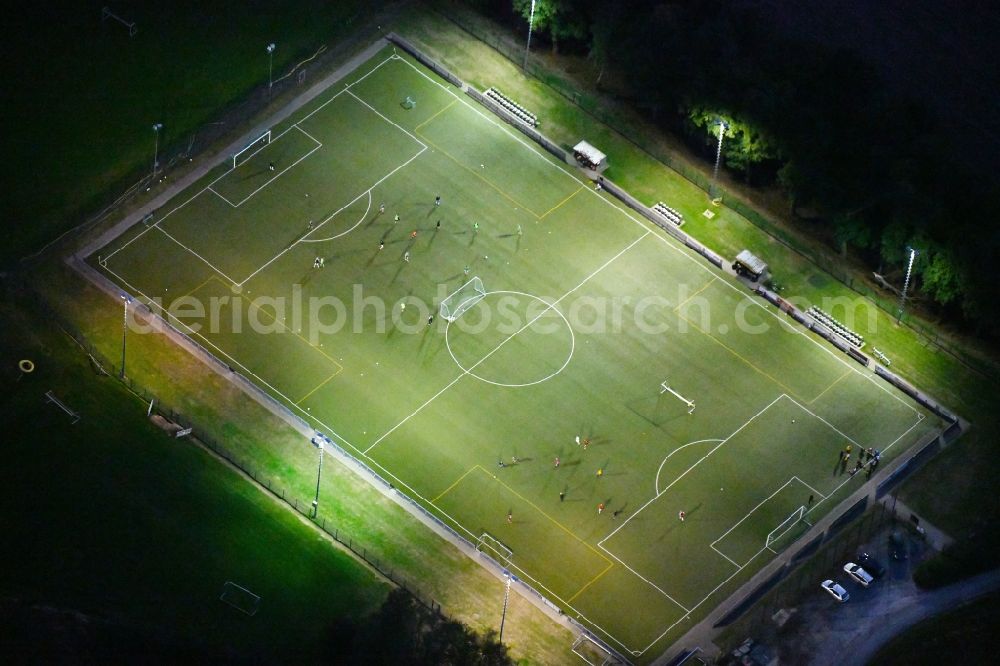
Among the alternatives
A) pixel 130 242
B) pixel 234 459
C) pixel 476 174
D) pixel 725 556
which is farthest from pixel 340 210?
pixel 725 556

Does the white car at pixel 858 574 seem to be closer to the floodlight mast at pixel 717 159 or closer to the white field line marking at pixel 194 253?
the floodlight mast at pixel 717 159

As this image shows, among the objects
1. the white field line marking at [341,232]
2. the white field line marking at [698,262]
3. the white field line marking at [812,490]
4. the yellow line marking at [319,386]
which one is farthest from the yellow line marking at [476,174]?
the white field line marking at [812,490]

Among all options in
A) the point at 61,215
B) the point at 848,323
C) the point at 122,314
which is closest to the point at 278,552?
the point at 122,314

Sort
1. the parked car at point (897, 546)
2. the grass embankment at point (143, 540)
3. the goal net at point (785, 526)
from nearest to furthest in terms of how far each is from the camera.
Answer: the grass embankment at point (143, 540)
the parked car at point (897, 546)
the goal net at point (785, 526)

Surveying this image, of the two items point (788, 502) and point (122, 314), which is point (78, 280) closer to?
point (122, 314)

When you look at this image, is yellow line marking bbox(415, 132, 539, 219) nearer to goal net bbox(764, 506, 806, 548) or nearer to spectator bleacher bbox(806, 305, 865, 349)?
spectator bleacher bbox(806, 305, 865, 349)

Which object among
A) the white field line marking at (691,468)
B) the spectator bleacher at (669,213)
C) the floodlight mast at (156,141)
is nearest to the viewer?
the white field line marking at (691,468)

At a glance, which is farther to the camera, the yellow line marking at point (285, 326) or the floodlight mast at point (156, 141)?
the floodlight mast at point (156, 141)

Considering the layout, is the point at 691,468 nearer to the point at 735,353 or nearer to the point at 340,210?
the point at 735,353
